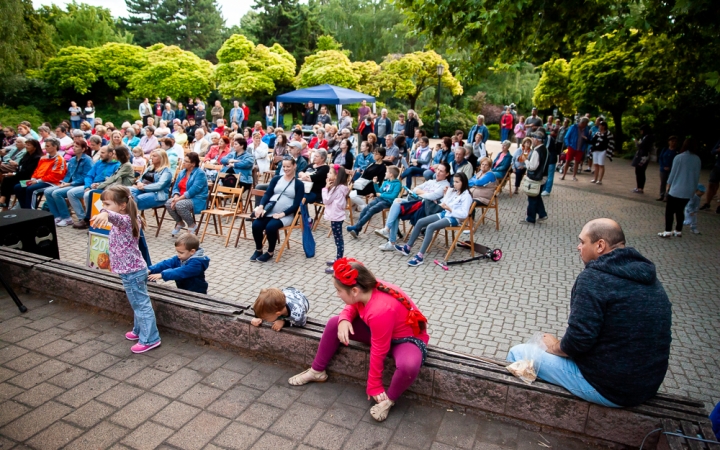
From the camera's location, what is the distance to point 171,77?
1124 inches

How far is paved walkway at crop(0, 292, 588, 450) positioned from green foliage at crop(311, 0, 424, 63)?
4108cm

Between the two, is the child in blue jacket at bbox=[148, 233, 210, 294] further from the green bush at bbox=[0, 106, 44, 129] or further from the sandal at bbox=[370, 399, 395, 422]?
the green bush at bbox=[0, 106, 44, 129]

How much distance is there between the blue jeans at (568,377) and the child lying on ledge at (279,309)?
1905 millimetres

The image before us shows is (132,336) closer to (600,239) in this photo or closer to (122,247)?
(122,247)

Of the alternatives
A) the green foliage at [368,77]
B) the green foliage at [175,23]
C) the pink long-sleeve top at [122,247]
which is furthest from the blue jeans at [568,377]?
the green foliage at [175,23]

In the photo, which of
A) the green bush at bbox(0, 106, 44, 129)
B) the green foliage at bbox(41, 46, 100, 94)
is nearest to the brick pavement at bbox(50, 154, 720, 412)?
the green bush at bbox(0, 106, 44, 129)

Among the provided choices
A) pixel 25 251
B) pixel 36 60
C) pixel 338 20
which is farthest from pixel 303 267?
pixel 338 20

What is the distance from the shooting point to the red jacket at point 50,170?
9.63m

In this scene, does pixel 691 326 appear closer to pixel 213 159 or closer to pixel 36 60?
pixel 213 159

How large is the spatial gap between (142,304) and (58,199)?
632 cm

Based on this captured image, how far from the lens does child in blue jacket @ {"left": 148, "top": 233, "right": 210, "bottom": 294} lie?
493 cm

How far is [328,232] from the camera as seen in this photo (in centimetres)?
934

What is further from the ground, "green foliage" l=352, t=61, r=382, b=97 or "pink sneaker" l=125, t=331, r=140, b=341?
"green foliage" l=352, t=61, r=382, b=97

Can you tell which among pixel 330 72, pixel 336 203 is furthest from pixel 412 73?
pixel 336 203
